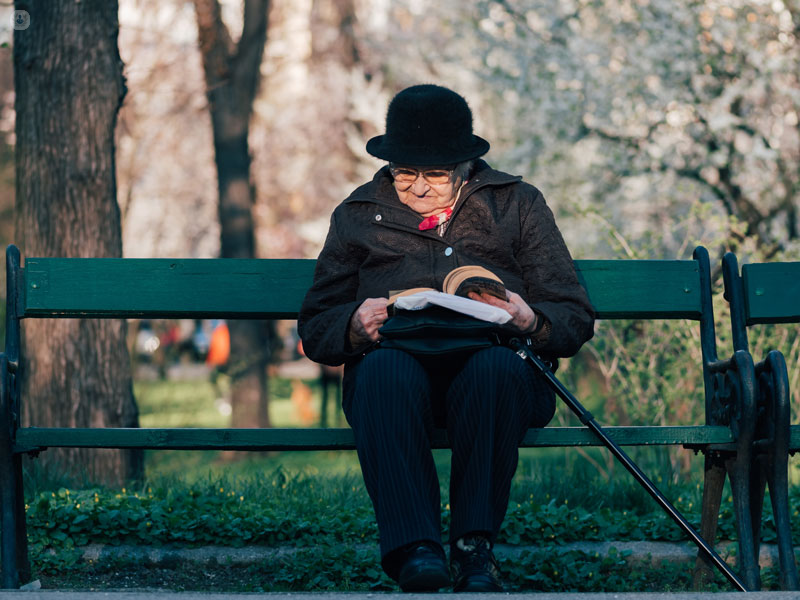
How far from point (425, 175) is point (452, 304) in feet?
1.81

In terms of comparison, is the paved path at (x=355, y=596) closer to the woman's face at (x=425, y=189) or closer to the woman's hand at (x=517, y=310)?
the woman's hand at (x=517, y=310)

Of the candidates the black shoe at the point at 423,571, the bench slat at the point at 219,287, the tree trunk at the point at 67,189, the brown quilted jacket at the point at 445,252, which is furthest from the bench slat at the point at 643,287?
the tree trunk at the point at 67,189

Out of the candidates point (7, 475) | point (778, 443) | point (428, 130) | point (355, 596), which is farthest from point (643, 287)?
point (7, 475)

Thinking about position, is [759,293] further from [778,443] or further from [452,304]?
[452,304]

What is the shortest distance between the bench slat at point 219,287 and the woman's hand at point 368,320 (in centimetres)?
64

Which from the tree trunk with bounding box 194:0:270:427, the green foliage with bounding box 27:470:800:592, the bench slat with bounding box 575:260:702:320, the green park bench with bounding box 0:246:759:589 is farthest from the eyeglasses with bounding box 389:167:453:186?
the tree trunk with bounding box 194:0:270:427

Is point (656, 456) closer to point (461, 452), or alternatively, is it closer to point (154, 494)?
point (154, 494)

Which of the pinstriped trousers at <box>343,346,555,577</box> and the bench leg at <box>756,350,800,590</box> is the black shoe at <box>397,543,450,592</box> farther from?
the bench leg at <box>756,350,800,590</box>

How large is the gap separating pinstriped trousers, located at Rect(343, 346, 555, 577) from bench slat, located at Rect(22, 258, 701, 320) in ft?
2.92

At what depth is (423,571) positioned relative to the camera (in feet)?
8.79

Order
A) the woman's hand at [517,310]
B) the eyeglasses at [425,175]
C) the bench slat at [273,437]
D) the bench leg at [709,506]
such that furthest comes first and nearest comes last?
the bench leg at [709,506], the eyeglasses at [425,175], the bench slat at [273,437], the woman's hand at [517,310]

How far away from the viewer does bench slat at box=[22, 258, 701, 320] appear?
385cm

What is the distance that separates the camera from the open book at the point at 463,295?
309cm

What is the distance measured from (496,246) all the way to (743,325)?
2.97 ft
